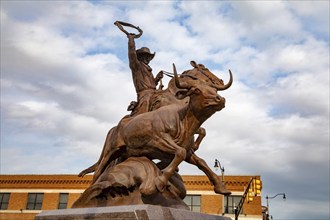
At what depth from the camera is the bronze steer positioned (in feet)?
A: 16.2

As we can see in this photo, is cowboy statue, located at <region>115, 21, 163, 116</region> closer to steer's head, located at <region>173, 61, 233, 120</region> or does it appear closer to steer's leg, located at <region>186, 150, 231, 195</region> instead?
steer's head, located at <region>173, 61, 233, 120</region>

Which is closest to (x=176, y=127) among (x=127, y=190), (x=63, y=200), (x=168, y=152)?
(x=168, y=152)

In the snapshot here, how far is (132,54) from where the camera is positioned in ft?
21.9

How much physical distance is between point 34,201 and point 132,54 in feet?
97.4

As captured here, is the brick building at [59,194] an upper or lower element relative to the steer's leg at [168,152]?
upper

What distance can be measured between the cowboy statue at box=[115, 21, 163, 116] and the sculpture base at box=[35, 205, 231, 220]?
234 cm

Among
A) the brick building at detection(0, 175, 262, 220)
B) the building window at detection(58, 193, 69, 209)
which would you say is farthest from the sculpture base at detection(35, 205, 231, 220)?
the building window at detection(58, 193, 69, 209)

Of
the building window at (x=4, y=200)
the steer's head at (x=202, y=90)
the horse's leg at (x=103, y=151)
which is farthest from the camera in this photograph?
the building window at (x=4, y=200)

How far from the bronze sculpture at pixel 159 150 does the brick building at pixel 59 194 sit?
2456cm

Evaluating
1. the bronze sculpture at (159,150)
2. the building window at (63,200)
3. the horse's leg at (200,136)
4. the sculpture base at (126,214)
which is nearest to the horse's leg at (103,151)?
the bronze sculpture at (159,150)

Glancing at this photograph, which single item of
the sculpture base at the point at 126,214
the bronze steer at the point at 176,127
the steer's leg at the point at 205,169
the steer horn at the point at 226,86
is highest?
the steer horn at the point at 226,86

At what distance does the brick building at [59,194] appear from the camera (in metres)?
28.9

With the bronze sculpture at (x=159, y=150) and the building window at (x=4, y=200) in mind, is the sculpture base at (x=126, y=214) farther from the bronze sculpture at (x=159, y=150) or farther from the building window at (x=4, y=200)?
the building window at (x=4, y=200)

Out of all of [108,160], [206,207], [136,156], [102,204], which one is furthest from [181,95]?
[206,207]
